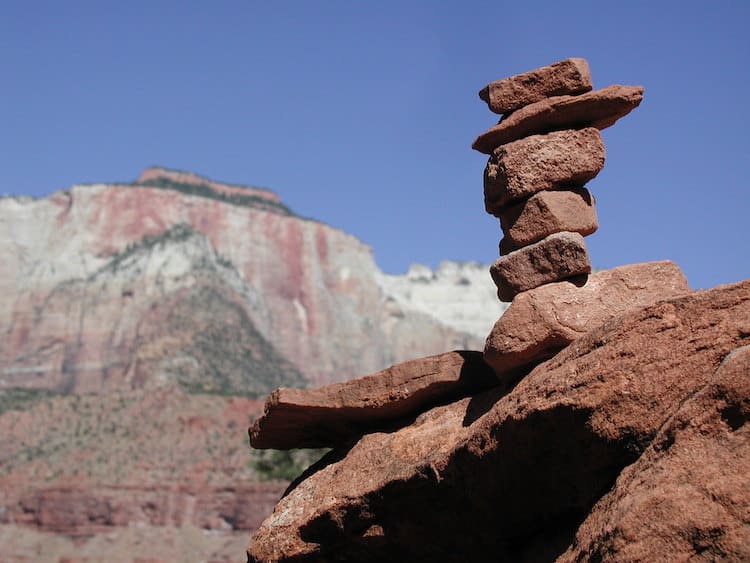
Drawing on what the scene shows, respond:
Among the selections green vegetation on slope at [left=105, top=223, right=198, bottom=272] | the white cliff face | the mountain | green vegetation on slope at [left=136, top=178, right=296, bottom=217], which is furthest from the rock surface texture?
the white cliff face

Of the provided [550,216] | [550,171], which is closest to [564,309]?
[550,216]

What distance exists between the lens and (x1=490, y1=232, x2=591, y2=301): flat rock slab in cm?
1284

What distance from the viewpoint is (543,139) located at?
43.8 feet

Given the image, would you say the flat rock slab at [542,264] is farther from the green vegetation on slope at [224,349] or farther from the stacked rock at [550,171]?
the green vegetation on slope at [224,349]

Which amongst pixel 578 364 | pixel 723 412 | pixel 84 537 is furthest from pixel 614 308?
pixel 84 537

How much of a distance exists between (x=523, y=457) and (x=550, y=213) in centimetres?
289

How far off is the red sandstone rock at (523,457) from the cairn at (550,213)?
2.19ft

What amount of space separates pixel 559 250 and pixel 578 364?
2121 mm

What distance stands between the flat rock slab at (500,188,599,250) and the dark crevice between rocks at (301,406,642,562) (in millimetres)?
2609

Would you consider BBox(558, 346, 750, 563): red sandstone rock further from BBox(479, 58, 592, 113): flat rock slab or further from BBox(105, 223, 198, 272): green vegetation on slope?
BBox(105, 223, 198, 272): green vegetation on slope

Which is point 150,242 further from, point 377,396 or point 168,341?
point 377,396

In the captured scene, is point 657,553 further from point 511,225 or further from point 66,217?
point 66,217

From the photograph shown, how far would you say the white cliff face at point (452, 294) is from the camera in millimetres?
169375

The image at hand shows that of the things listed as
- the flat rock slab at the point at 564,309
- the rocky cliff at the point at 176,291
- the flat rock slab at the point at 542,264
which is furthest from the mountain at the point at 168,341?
the flat rock slab at the point at 564,309
